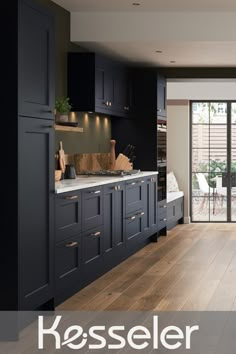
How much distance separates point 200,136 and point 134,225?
4026mm

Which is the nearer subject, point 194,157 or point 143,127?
point 143,127

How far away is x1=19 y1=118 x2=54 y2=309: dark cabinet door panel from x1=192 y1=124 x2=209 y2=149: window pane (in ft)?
23.0

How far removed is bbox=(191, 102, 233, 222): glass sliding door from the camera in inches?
466

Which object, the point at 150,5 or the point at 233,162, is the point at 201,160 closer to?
the point at 233,162

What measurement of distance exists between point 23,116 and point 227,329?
195cm

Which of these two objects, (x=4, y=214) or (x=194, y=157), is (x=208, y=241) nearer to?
(x=194, y=157)

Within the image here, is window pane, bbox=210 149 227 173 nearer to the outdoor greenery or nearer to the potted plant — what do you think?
the outdoor greenery

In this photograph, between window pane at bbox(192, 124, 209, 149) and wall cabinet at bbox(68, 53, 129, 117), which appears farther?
window pane at bbox(192, 124, 209, 149)

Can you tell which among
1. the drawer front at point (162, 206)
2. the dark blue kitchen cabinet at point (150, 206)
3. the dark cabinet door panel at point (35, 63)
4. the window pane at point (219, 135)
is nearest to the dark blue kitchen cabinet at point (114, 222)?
the dark blue kitchen cabinet at point (150, 206)

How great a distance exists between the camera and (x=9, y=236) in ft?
14.9

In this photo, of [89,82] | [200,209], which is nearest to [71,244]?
[89,82]

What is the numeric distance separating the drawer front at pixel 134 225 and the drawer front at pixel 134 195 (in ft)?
0.22

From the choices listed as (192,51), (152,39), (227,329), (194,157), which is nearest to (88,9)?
(152,39)

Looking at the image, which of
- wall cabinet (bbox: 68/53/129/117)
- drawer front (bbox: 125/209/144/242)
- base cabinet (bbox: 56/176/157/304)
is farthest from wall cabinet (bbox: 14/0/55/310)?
drawer front (bbox: 125/209/144/242)
